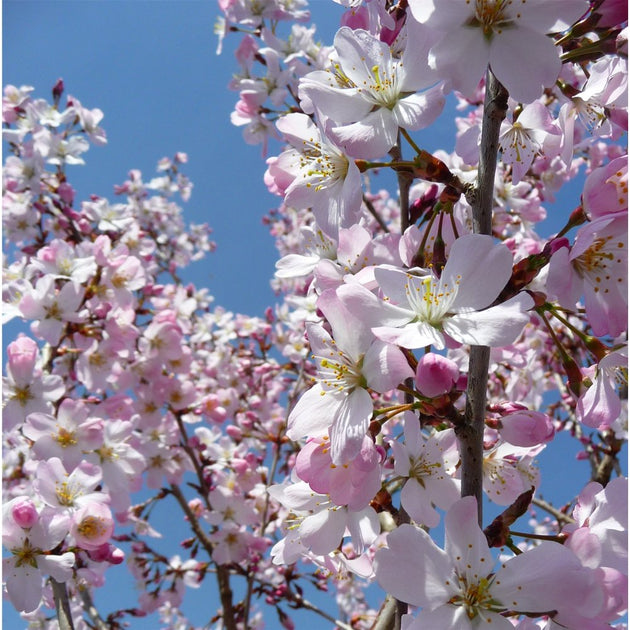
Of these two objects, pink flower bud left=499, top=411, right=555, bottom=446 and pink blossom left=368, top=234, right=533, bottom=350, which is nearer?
pink blossom left=368, top=234, right=533, bottom=350

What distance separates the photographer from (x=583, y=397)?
117 centimetres

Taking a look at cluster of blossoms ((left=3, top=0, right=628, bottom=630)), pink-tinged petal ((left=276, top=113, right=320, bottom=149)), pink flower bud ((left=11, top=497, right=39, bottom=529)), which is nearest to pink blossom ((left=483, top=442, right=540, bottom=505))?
cluster of blossoms ((left=3, top=0, right=628, bottom=630))

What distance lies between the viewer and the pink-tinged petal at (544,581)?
0.91 m

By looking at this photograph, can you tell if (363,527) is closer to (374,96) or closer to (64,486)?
(374,96)

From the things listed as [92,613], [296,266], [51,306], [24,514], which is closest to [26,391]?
[51,306]

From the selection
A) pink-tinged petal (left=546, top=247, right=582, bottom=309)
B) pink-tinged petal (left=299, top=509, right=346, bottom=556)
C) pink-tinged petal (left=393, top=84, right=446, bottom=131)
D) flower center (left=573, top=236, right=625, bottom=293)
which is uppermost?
pink-tinged petal (left=393, top=84, right=446, bottom=131)

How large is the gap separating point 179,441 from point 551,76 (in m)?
3.18

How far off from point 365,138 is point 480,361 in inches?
19.1

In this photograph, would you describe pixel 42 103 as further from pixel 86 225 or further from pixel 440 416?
pixel 440 416

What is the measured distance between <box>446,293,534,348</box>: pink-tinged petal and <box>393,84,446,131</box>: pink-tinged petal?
38 cm

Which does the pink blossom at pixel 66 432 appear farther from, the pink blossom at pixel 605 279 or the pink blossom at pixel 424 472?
the pink blossom at pixel 605 279

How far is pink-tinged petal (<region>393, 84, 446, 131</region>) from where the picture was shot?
1096 mm

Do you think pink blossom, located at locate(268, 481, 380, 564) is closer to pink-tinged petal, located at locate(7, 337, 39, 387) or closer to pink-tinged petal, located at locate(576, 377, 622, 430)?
pink-tinged petal, located at locate(576, 377, 622, 430)

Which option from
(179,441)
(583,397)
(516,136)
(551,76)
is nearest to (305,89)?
(551,76)
